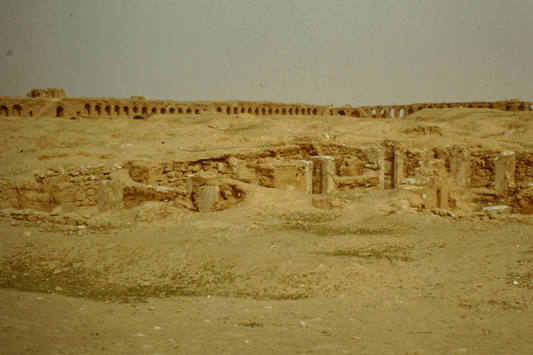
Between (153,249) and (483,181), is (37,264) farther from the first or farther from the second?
(483,181)

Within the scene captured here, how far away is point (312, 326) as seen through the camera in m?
4.34

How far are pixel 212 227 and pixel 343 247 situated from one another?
8.86 feet

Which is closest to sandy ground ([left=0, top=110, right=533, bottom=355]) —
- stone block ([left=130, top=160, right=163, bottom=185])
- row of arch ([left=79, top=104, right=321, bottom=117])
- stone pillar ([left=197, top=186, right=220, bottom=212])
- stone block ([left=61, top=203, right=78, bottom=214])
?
stone pillar ([left=197, top=186, right=220, bottom=212])

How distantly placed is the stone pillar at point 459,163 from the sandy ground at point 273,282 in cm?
732

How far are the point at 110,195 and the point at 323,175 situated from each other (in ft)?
19.3

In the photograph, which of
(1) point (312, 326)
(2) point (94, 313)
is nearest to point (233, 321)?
(1) point (312, 326)

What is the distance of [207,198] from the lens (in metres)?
11.0

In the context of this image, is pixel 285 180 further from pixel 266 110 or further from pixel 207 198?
pixel 266 110

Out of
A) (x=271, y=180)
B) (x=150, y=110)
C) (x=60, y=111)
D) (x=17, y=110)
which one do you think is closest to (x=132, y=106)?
(x=150, y=110)

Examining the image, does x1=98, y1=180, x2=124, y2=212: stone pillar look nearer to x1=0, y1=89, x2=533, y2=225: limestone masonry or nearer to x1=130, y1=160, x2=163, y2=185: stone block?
x1=0, y1=89, x2=533, y2=225: limestone masonry

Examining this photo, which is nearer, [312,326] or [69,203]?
[312,326]

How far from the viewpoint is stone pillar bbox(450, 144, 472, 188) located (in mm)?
17297

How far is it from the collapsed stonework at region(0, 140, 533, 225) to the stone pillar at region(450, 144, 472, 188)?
1.4 inches

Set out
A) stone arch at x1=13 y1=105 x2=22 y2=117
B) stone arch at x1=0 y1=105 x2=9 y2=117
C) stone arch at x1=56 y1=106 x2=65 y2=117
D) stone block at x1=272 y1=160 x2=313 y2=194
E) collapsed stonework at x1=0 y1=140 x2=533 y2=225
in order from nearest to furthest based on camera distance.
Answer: collapsed stonework at x1=0 y1=140 x2=533 y2=225
stone block at x1=272 y1=160 x2=313 y2=194
stone arch at x1=0 y1=105 x2=9 y2=117
stone arch at x1=13 y1=105 x2=22 y2=117
stone arch at x1=56 y1=106 x2=65 y2=117
